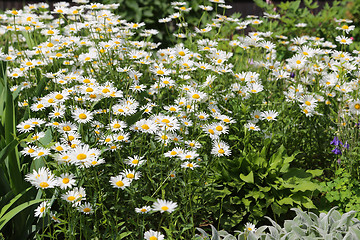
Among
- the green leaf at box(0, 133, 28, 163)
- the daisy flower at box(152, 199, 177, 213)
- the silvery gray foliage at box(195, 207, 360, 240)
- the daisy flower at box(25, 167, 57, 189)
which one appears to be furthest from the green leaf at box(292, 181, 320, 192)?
the green leaf at box(0, 133, 28, 163)

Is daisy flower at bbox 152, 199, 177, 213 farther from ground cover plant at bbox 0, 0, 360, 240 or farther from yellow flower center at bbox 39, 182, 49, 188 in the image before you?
yellow flower center at bbox 39, 182, 49, 188

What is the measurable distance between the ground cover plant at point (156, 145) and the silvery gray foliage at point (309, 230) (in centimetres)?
17

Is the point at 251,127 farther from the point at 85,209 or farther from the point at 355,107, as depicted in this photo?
the point at 85,209

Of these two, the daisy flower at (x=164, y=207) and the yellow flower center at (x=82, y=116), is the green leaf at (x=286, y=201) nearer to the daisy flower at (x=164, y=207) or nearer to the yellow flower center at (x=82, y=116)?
the daisy flower at (x=164, y=207)

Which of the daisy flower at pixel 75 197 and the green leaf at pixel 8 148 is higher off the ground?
the green leaf at pixel 8 148

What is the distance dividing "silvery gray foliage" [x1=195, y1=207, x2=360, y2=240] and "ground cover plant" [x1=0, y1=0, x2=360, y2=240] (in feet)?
0.55

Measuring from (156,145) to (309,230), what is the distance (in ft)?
3.48

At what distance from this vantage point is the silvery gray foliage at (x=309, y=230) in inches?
93.7

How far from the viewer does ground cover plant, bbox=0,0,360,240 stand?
2258 mm

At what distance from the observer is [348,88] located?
3.27 metres

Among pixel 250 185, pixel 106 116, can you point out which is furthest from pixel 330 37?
pixel 106 116

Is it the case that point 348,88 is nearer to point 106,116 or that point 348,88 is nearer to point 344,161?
point 344,161

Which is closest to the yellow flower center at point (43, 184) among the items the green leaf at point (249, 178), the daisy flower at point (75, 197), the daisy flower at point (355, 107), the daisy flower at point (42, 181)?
the daisy flower at point (42, 181)

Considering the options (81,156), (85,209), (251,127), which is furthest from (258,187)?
(81,156)
